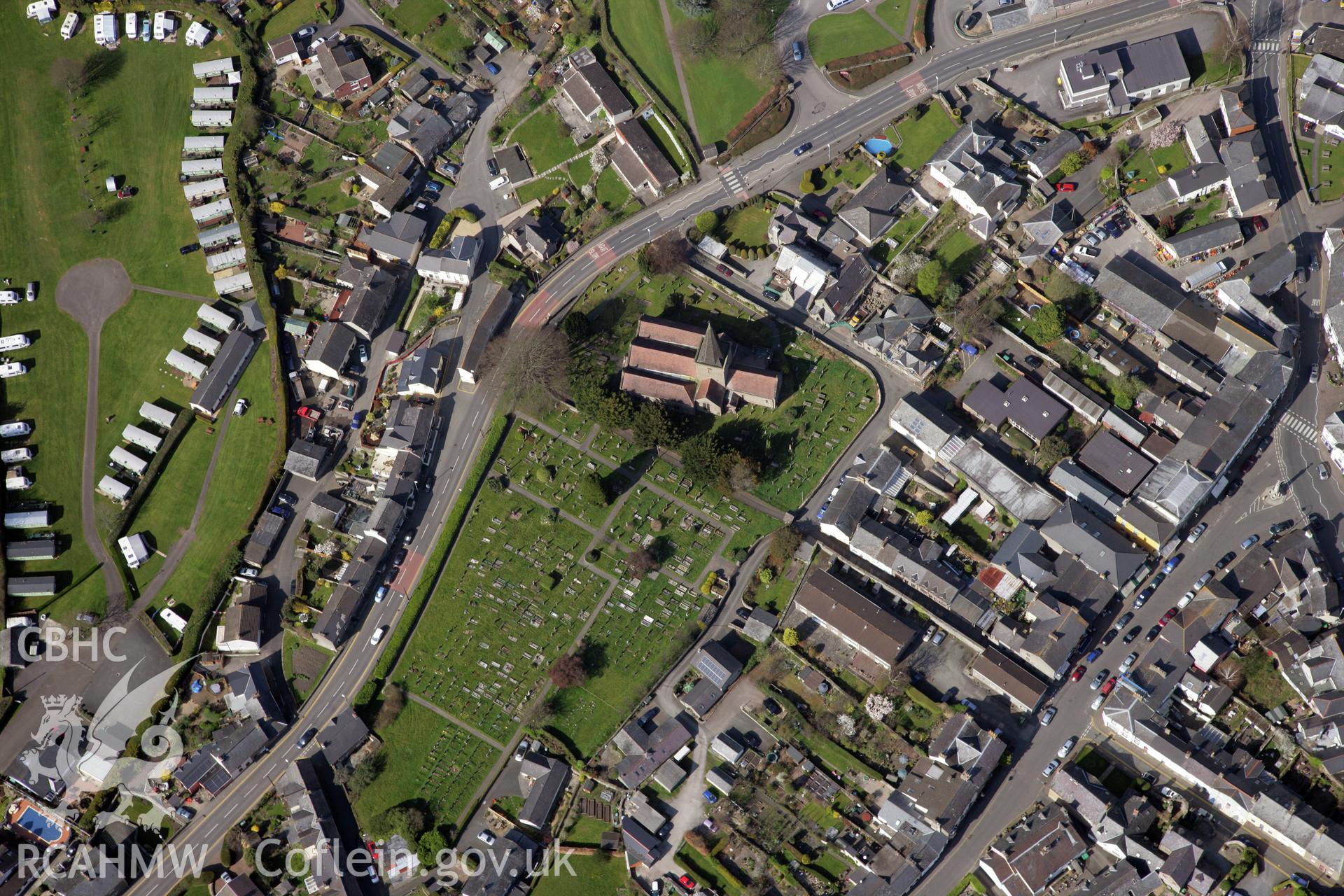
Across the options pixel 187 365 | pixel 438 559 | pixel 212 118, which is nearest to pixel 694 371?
pixel 438 559

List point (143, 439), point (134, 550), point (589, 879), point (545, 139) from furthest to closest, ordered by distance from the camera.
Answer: point (545, 139) < point (143, 439) < point (134, 550) < point (589, 879)

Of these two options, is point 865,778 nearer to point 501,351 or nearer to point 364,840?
point 364,840

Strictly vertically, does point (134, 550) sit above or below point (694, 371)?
below

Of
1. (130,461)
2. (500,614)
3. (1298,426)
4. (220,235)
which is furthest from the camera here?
(220,235)

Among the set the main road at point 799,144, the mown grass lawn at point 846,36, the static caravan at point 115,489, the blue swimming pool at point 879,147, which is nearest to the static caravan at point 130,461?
the static caravan at point 115,489

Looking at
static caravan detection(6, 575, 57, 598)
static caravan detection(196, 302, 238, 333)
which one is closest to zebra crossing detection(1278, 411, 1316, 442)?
static caravan detection(196, 302, 238, 333)

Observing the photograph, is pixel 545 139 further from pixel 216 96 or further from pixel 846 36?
pixel 216 96
